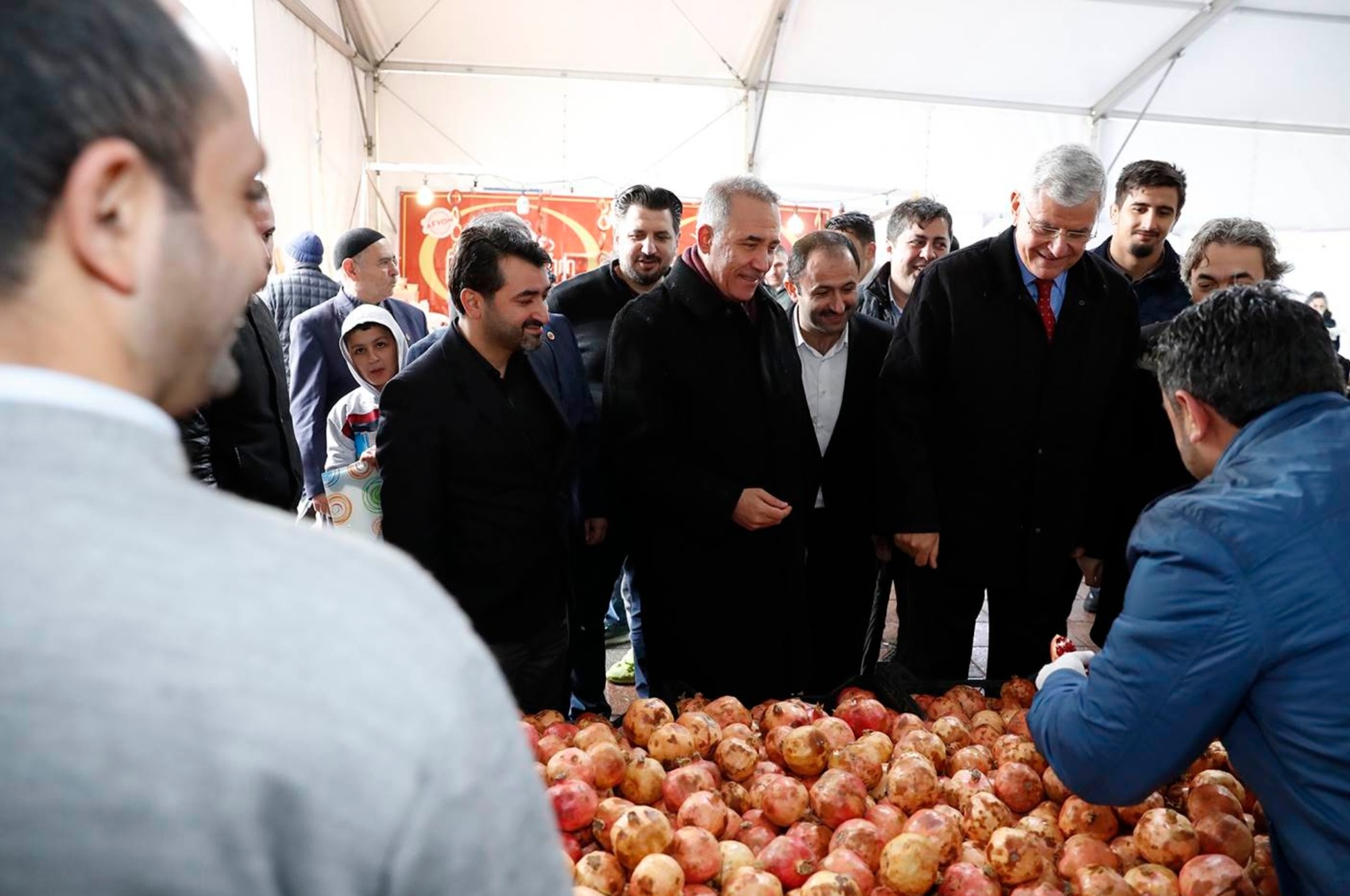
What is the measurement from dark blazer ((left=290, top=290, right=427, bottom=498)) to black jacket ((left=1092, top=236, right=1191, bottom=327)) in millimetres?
2860

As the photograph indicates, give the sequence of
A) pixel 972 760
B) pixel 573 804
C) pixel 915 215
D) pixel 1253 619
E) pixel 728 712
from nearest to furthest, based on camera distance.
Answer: pixel 1253 619, pixel 573 804, pixel 972 760, pixel 728 712, pixel 915 215

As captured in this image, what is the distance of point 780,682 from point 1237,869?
1.30m

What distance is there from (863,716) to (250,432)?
5.56 feet

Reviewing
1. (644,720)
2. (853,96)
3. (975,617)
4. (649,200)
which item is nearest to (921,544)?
(975,617)

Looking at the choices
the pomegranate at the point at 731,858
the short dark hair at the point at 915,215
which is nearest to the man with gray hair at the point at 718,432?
the pomegranate at the point at 731,858

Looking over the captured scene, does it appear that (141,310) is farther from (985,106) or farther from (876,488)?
(985,106)

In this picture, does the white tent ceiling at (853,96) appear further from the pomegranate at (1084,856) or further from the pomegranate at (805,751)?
the pomegranate at (1084,856)

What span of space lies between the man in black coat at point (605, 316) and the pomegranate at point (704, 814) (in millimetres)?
1488

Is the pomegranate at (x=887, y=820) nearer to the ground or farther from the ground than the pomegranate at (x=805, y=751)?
nearer to the ground

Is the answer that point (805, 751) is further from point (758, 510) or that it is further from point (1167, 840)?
point (758, 510)

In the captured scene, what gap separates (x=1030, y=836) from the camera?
1.40 m

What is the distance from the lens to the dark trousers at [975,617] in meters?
A: 2.49

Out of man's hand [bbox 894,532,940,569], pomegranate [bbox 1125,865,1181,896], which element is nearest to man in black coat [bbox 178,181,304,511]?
man's hand [bbox 894,532,940,569]

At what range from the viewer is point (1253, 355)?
4.43 ft
